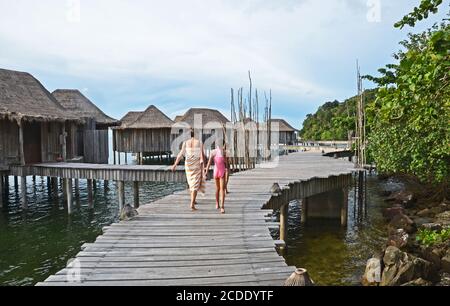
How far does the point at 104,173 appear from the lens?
16203mm

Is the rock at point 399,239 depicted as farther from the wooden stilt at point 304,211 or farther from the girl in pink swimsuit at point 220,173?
the girl in pink swimsuit at point 220,173

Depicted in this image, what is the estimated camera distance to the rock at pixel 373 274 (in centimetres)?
849

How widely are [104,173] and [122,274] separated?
504 inches

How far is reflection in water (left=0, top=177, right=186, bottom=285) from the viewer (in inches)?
408

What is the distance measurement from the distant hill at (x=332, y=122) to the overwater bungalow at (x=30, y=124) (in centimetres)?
2402

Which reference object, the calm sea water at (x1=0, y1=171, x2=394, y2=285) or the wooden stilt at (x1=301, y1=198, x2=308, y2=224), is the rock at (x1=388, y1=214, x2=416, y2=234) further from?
the wooden stilt at (x1=301, y1=198, x2=308, y2=224)

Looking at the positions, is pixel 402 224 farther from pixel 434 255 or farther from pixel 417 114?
pixel 417 114

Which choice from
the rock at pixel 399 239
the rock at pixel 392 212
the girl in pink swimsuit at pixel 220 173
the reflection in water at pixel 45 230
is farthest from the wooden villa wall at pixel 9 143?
the rock at pixel 392 212

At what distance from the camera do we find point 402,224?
1316 centimetres

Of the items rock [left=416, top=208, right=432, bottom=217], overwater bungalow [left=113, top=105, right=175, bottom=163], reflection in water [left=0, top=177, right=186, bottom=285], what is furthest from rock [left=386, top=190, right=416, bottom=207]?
overwater bungalow [left=113, top=105, right=175, bottom=163]

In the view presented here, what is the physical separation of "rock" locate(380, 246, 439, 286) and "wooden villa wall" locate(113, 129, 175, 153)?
21.8 metres

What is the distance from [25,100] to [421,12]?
1941 centimetres
